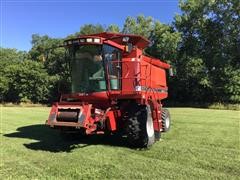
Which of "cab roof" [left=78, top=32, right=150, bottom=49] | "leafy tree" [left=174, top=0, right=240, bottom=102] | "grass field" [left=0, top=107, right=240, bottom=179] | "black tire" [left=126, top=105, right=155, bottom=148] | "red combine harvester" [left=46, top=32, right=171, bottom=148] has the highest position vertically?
"leafy tree" [left=174, top=0, right=240, bottom=102]

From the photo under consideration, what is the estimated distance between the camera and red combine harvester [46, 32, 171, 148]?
9711 millimetres

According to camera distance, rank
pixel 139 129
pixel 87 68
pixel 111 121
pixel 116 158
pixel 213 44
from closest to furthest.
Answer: pixel 116 158, pixel 139 129, pixel 111 121, pixel 87 68, pixel 213 44

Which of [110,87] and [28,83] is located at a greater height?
[28,83]

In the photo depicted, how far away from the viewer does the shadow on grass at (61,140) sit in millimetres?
9997

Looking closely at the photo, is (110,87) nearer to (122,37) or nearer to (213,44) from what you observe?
(122,37)

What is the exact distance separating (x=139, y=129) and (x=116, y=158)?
5.19 feet

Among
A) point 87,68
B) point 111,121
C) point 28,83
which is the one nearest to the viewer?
point 111,121

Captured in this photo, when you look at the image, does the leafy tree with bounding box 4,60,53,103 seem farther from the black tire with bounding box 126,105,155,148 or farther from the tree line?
the black tire with bounding box 126,105,155,148

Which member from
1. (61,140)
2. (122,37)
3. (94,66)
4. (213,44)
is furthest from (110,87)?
(213,44)

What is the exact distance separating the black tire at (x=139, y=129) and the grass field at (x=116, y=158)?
0.28 meters

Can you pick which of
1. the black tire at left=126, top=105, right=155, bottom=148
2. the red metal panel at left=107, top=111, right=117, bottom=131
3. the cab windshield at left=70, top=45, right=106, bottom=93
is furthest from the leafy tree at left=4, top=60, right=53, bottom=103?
the black tire at left=126, top=105, right=155, bottom=148

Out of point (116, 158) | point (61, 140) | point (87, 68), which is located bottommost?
point (116, 158)

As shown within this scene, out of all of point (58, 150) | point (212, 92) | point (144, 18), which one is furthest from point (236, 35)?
point (58, 150)

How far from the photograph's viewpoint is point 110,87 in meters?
10.3
